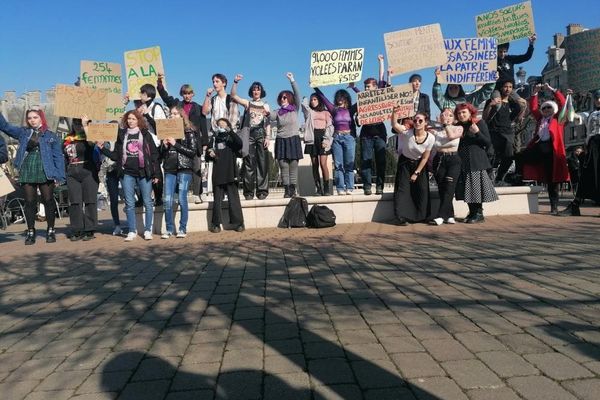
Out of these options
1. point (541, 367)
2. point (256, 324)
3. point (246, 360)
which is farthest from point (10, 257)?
point (541, 367)

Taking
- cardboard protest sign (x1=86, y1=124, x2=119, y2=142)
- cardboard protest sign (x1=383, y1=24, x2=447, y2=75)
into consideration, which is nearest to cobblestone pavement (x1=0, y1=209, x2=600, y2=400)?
cardboard protest sign (x1=86, y1=124, x2=119, y2=142)

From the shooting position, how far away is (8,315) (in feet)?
14.1

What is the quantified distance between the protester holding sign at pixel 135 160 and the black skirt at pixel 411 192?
14.2ft

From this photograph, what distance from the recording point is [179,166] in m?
8.69

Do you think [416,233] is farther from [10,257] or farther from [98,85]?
[98,85]

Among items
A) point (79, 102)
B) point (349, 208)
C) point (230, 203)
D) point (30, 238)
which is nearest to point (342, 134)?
point (349, 208)

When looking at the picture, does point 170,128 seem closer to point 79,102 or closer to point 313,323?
point 79,102

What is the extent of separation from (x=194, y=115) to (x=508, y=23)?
22.9 feet

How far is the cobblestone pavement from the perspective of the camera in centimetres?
268

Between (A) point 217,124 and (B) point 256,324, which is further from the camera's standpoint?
(A) point 217,124

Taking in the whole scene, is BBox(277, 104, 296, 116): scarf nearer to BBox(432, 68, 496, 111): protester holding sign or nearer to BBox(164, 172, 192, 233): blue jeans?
BBox(164, 172, 192, 233): blue jeans

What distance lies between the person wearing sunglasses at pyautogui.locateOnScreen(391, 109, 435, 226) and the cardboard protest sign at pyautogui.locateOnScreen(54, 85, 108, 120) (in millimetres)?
5353

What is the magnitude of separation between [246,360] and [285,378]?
364 millimetres

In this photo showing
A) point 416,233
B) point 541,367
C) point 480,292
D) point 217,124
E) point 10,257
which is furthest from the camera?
point 217,124
